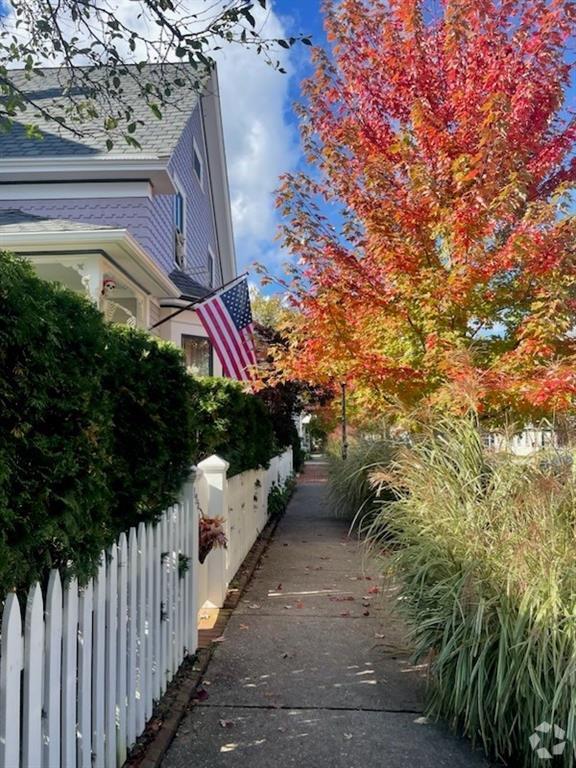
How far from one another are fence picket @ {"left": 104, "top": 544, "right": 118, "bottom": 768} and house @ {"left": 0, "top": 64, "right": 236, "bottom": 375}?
536 centimetres

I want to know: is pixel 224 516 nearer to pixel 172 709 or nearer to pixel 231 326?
pixel 172 709

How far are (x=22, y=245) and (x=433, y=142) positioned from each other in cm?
556

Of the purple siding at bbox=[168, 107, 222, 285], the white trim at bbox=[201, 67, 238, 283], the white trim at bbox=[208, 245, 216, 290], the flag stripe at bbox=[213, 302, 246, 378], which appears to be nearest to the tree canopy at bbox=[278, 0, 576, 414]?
the flag stripe at bbox=[213, 302, 246, 378]

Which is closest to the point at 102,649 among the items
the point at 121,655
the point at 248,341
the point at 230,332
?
the point at 121,655

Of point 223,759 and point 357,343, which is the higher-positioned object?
point 357,343

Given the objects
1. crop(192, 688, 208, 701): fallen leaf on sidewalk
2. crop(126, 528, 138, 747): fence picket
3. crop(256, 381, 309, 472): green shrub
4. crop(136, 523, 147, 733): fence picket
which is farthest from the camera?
crop(256, 381, 309, 472): green shrub

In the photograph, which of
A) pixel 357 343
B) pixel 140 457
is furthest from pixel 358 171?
pixel 140 457

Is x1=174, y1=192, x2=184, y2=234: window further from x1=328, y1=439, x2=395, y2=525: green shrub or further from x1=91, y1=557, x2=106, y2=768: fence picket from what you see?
x1=91, y1=557, x2=106, y2=768: fence picket

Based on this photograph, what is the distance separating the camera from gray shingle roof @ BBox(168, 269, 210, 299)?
38.6ft

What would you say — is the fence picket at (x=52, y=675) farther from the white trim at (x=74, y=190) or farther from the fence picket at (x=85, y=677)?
the white trim at (x=74, y=190)

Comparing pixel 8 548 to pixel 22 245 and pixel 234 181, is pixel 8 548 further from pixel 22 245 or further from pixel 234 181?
pixel 234 181

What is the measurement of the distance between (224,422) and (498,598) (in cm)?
343

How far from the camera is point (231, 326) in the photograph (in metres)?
8.19

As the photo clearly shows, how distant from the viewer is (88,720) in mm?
2264
